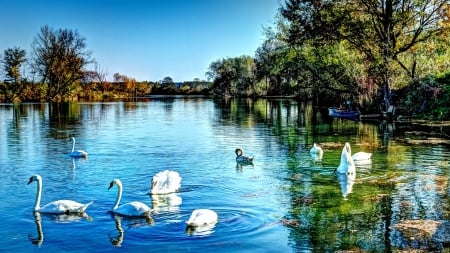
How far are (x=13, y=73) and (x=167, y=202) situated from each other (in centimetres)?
8661

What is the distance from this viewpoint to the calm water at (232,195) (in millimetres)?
10281

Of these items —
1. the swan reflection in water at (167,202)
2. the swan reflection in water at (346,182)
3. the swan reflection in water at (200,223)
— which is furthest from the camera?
the swan reflection in water at (346,182)

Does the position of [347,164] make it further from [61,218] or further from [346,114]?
[346,114]

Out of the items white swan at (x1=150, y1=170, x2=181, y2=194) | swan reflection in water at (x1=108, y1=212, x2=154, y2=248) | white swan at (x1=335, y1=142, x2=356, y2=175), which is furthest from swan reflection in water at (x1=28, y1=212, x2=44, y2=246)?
white swan at (x1=335, y1=142, x2=356, y2=175)

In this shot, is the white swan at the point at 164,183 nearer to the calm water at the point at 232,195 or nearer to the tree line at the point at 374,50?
the calm water at the point at 232,195

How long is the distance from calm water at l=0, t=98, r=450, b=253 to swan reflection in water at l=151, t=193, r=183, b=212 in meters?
0.03

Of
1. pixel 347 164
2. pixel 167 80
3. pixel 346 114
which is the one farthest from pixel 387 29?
pixel 167 80

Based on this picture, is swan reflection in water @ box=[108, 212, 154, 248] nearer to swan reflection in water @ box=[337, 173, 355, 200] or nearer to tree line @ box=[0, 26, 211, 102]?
swan reflection in water @ box=[337, 173, 355, 200]

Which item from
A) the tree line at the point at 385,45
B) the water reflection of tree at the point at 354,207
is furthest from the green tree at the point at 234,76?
the water reflection of tree at the point at 354,207

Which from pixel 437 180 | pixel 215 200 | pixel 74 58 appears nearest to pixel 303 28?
pixel 437 180

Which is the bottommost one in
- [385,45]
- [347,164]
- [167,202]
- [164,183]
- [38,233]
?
[38,233]

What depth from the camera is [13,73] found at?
91188 millimetres

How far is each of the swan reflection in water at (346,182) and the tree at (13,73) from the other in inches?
3342

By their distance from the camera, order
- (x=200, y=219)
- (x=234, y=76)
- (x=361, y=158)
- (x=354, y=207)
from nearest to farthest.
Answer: (x=200, y=219)
(x=354, y=207)
(x=361, y=158)
(x=234, y=76)
